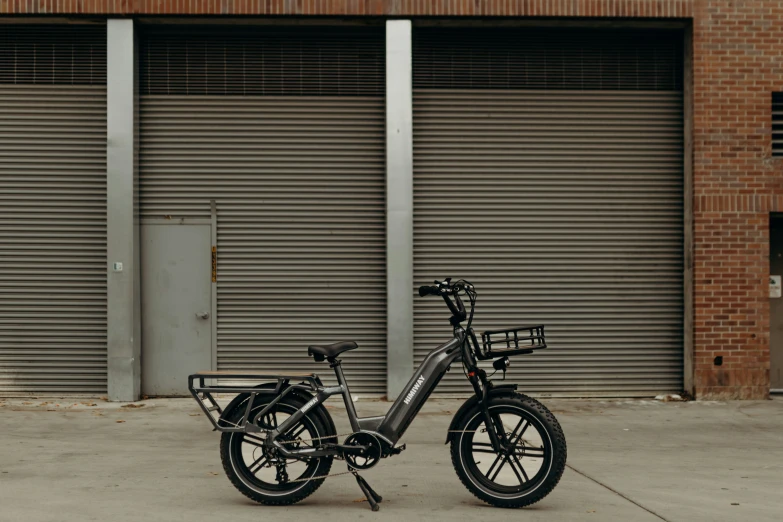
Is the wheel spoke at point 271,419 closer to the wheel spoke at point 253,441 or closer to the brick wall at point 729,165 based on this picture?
the wheel spoke at point 253,441

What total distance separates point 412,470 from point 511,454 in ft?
5.21

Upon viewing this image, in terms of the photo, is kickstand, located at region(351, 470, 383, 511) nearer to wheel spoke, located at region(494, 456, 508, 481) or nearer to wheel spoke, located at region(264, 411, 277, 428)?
wheel spoke, located at region(264, 411, 277, 428)

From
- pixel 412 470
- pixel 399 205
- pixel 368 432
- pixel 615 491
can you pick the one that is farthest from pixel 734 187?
pixel 368 432

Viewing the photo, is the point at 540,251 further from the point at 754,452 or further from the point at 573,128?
the point at 754,452

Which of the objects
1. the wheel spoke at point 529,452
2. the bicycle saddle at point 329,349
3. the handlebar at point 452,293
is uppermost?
the handlebar at point 452,293

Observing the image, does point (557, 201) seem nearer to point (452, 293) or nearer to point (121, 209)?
point (121, 209)

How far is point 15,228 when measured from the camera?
11.7m

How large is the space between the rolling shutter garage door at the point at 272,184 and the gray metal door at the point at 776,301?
16.7ft

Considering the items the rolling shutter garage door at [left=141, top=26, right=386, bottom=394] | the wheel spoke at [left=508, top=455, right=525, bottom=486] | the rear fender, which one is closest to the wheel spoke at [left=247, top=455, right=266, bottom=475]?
the rear fender

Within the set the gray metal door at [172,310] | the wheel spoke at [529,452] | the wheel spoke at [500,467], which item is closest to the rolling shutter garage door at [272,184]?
the gray metal door at [172,310]

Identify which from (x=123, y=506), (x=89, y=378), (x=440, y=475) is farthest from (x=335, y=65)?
(x=123, y=506)

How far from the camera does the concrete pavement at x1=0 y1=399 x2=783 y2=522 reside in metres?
5.95

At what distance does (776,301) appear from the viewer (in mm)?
12188

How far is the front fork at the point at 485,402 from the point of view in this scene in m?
5.99
